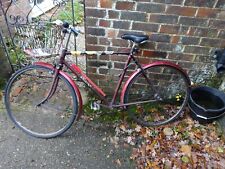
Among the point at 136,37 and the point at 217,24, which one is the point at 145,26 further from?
the point at 217,24

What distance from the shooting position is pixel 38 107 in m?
3.39

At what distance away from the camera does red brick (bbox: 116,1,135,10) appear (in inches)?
104

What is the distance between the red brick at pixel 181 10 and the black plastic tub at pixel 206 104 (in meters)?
1.11

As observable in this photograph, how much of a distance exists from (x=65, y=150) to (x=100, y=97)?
0.77 metres

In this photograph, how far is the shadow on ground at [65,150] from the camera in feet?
9.43

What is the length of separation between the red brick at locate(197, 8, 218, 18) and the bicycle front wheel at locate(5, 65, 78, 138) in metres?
1.69

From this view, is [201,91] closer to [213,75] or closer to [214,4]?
[213,75]

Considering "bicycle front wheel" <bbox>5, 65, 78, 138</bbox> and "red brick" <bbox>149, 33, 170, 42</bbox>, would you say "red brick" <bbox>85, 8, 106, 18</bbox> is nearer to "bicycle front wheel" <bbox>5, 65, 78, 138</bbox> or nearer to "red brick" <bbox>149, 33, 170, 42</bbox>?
"red brick" <bbox>149, 33, 170, 42</bbox>

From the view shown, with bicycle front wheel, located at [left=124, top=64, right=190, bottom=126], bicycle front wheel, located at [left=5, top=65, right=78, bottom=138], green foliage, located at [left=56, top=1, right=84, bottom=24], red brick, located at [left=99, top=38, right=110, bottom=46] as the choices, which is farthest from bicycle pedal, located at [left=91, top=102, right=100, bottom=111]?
green foliage, located at [left=56, top=1, right=84, bottom=24]

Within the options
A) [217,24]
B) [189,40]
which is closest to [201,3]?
[217,24]

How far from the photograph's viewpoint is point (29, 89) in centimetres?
363

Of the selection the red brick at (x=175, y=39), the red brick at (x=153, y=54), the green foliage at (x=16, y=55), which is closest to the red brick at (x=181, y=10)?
the red brick at (x=175, y=39)

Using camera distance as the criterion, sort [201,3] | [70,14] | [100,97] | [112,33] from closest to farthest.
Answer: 1. [201,3]
2. [112,33]
3. [100,97]
4. [70,14]

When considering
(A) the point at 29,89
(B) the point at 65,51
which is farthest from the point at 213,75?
(A) the point at 29,89
